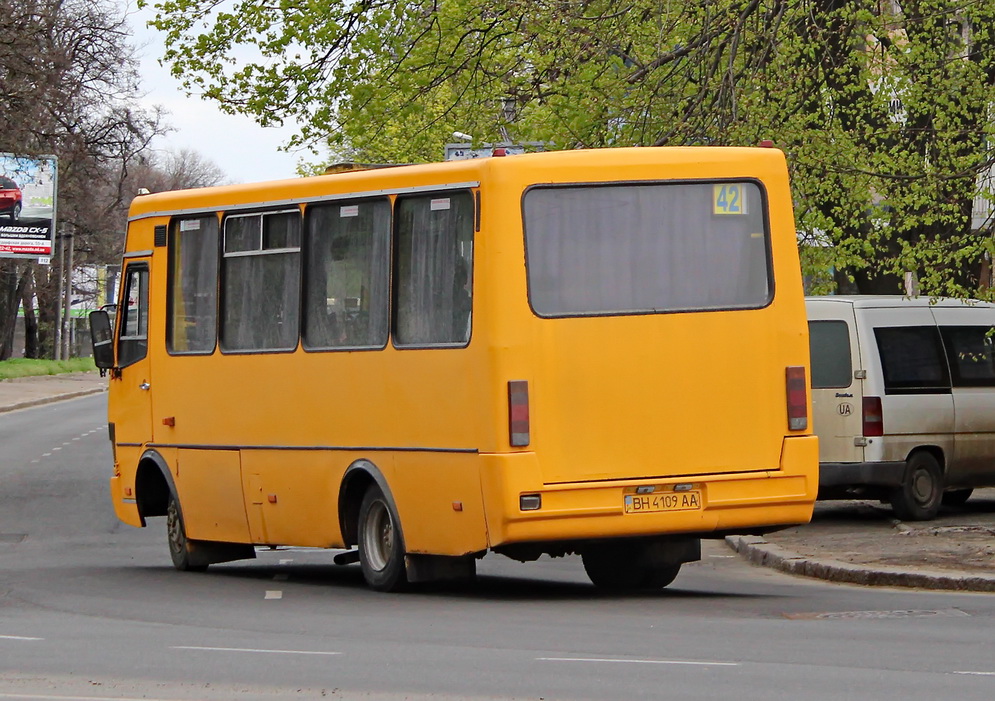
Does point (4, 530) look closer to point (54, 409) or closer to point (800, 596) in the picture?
point (800, 596)

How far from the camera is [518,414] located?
37.4 ft

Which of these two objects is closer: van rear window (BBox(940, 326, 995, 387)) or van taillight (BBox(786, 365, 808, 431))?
van taillight (BBox(786, 365, 808, 431))

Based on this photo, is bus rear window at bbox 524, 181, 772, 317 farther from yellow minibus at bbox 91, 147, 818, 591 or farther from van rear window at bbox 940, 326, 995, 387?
van rear window at bbox 940, 326, 995, 387

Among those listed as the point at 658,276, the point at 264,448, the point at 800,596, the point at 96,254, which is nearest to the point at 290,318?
the point at 264,448

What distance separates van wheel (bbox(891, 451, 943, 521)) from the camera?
60.7ft

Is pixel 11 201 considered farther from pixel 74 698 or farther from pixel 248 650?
pixel 74 698

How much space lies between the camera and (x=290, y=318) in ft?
44.1

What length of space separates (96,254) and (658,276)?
84226mm

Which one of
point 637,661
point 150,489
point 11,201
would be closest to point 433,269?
point 637,661

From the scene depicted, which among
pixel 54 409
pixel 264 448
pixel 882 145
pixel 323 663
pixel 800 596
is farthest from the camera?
pixel 54 409

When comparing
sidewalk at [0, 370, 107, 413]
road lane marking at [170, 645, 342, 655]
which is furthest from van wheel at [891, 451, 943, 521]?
sidewalk at [0, 370, 107, 413]

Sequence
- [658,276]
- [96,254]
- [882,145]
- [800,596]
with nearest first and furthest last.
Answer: [658,276]
[800,596]
[882,145]
[96,254]

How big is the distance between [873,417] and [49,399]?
145ft

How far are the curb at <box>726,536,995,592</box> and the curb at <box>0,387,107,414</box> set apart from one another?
3792 cm
